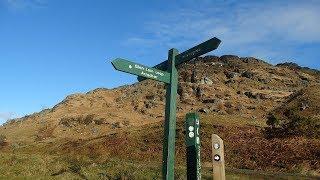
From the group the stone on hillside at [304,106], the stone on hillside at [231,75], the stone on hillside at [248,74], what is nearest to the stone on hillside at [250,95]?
the stone on hillside at [248,74]

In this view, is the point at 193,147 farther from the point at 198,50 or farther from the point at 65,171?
the point at 65,171

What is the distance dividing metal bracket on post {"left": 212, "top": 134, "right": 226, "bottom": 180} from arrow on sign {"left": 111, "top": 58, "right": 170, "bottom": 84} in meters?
1.99

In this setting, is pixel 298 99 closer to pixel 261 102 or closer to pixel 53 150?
pixel 261 102

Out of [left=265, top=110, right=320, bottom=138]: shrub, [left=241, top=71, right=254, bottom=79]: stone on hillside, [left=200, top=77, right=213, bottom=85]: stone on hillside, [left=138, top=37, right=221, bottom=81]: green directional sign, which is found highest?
[left=241, top=71, right=254, bottom=79]: stone on hillside

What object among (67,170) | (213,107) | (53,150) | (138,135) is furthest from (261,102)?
(67,170)

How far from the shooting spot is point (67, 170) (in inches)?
877

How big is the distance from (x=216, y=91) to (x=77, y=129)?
3583 centimetres

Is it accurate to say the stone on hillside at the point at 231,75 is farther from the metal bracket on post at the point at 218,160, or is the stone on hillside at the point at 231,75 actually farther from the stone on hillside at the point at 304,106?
the metal bracket on post at the point at 218,160

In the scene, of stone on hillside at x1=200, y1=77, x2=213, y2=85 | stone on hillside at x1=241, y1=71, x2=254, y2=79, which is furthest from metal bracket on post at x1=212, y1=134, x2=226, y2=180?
stone on hillside at x1=241, y1=71, x2=254, y2=79

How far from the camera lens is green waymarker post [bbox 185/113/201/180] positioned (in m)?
10.3

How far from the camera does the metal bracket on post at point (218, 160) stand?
33.4 ft

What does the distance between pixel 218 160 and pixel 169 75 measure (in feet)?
8.16

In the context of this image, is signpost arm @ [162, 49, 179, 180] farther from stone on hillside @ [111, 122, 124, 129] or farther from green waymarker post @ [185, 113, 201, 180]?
stone on hillside @ [111, 122, 124, 129]

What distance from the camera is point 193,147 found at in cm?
1025
